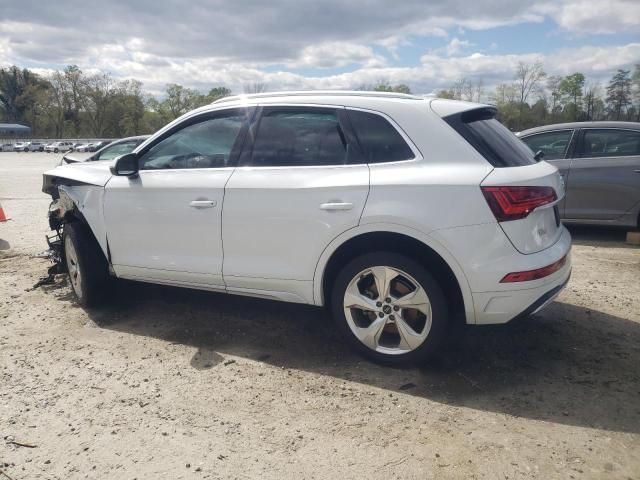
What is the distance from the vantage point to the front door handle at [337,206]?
11.3ft

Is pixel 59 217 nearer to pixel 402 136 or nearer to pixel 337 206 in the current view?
pixel 337 206

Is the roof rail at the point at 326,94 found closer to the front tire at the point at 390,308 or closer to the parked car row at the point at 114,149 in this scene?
the front tire at the point at 390,308

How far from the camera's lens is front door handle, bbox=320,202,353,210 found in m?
3.44

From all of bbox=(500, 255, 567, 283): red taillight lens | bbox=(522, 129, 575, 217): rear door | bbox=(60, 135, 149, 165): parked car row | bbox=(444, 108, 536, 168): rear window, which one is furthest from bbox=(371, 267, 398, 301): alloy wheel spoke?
bbox=(60, 135, 149, 165): parked car row

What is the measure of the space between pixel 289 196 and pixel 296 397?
1333mm

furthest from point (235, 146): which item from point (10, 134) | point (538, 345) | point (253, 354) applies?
point (10, 134)

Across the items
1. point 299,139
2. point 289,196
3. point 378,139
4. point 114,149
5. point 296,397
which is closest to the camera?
point 296,397

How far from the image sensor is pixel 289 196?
12.0 feet

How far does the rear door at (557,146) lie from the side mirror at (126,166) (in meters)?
5.73

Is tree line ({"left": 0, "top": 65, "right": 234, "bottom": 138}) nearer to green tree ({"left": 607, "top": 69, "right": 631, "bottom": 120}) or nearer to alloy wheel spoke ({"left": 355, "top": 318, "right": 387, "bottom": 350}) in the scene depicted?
green tree ({"left": 607, "top": 69, "right": 631, "bottom": 120})

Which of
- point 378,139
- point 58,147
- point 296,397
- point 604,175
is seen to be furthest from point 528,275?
point 58,147

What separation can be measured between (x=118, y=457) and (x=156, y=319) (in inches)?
78.9

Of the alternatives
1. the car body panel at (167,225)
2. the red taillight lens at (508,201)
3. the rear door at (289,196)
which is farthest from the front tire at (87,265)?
the red taillight lens at (508,201)

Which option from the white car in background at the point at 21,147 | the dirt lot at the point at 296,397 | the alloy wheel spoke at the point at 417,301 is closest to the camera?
the dirt lot at the point at 296,397
